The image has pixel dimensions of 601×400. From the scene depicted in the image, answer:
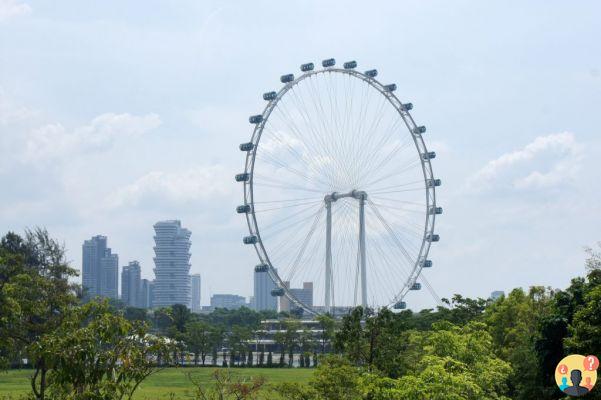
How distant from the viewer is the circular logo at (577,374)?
721 inches

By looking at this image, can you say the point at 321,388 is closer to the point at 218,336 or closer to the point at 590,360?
the point at 590,360

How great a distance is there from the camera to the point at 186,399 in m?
62.6

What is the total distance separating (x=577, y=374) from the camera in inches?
726

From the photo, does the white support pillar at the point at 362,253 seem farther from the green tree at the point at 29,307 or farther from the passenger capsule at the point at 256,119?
the green tree at the point at 29,307

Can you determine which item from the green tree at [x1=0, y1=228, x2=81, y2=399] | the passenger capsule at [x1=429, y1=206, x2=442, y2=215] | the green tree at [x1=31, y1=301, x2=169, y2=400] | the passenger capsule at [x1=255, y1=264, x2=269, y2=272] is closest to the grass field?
the passenger capsule at [x1=255, y1=264, x2=269, y2=272]

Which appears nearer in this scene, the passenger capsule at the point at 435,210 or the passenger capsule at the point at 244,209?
the passenger capsule at the point at 244,209

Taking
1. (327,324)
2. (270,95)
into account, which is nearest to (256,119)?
(270,95)

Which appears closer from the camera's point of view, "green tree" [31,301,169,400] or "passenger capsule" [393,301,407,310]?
"green tree" [31,301,169,400]

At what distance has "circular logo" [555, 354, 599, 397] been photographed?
60.1 feet

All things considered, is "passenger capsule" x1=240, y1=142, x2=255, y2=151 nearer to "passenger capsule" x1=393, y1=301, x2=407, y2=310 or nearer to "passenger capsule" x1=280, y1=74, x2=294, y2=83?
"passenger capsule" x1=280, y1=74, x2=294, y2=83

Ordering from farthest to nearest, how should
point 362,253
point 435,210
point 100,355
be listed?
→ 1. point 435,210
2. point 362,253
3. point 100,355

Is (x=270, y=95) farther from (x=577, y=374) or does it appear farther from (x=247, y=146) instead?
(x=577, y=374)

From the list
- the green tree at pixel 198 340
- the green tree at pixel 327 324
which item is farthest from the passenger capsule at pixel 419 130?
the green tree at pixel 198 340

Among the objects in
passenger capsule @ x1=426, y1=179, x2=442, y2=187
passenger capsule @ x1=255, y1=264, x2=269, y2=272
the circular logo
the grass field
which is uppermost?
passenger capsule @ x1=426, y1=179, x2=442, y2=187
